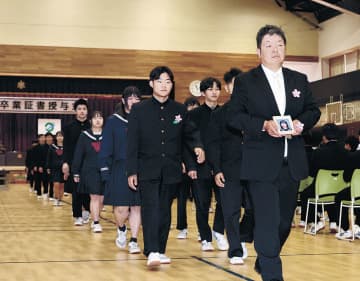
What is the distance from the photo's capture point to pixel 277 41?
13.8ft

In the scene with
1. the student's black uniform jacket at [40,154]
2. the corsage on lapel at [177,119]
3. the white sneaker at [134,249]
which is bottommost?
the white sneaker at [134,249]

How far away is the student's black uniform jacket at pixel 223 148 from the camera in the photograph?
20.2 feet

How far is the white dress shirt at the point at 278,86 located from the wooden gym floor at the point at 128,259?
66.2 inches

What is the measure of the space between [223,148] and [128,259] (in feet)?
4.58

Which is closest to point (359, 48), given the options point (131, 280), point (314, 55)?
point (314, 55)

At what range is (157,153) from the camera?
19.6 ft

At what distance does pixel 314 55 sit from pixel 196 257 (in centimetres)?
1790

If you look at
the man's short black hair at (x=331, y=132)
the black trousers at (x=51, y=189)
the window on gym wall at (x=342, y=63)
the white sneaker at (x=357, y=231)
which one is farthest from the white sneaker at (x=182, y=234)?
the window on gym wall at (x=342, y=63)

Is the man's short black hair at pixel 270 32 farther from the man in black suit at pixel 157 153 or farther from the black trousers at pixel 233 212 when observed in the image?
the black trousers at pixel 233 212

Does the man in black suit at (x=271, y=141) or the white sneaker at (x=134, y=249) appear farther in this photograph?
the white sneaker at (x=134, y=249)

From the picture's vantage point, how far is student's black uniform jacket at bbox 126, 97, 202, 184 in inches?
233

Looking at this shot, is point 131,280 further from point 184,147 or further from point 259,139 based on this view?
point 259,139

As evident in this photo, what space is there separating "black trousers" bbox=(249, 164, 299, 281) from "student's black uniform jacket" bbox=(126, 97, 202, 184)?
1.84 m

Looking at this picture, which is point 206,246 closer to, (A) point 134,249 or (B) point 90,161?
(A) point 134,249
